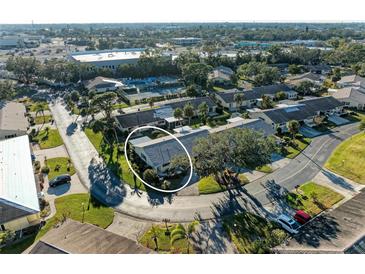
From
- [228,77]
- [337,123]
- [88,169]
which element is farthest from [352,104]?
[88,169]

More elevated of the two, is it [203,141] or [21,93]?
[203,141]

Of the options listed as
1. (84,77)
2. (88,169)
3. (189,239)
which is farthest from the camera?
(84,77)

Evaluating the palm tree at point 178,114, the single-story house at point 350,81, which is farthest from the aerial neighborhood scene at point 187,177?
the single-story house at point 350,81

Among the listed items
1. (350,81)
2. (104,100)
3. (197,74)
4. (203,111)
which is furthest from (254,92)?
(104,100)

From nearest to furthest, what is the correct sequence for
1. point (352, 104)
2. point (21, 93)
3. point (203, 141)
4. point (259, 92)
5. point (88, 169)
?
point (203, 141)
point (88, 169)
point (352, 104)
point (259, 92)
point (21, 93)

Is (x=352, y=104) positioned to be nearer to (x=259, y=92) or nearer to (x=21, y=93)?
(x=259, y=92)

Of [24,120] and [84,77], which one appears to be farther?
[84,77]

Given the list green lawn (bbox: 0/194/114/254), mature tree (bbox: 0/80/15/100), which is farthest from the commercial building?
green lawn (bbox: 0/194/114/254)

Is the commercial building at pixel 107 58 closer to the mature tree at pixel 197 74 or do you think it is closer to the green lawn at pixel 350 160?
the mature tree at pixel 197 74
